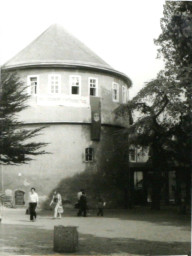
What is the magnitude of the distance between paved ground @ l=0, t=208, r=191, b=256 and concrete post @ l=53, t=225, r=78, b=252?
0.51 feet

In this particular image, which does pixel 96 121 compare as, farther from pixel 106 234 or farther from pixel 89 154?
pixel 106 234

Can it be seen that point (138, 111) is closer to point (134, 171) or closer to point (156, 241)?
point (134, 171)

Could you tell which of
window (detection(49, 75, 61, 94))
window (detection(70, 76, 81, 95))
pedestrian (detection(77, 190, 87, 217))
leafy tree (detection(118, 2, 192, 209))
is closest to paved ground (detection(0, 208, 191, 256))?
pedestrian (detection(77, 190, 87, 217))

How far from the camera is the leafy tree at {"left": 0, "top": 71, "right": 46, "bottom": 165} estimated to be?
9680 millimetres

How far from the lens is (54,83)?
17234 mm

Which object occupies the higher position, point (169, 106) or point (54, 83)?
point (54, 83)

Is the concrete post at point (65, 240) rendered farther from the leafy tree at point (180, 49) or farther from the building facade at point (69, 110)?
the building facade at point (69, 110)

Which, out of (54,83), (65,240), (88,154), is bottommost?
(65,240)

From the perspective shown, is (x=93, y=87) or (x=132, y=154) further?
(x=132, y=154)

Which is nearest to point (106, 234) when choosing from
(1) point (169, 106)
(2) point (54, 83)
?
(1) point (169, 106)

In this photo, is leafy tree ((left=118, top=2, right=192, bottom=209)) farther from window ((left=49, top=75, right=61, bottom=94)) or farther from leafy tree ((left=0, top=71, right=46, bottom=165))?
leafy tree ((left=0, top=71, right=46, bottom=165))

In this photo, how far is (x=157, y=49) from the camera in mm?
11586

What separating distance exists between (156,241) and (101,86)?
1012 cm

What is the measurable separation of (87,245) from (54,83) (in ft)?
27.6
